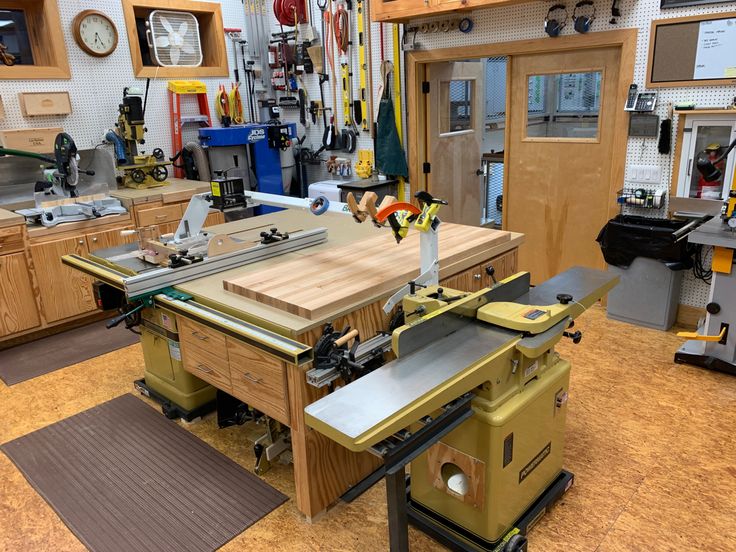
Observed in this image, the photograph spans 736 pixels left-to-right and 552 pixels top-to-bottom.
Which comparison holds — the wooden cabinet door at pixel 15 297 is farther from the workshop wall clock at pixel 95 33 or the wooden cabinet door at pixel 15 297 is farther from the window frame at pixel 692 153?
the window frame at pixel 692 153

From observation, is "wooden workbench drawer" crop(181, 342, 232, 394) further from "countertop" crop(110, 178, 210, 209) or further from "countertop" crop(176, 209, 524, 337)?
"countertop" crop(110, 178, 210, 209)

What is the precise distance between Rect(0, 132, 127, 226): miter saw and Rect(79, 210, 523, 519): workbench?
1.87 meters

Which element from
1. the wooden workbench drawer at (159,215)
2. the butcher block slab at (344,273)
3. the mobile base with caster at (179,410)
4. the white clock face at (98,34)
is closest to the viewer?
the butcher block slab at (344,273)

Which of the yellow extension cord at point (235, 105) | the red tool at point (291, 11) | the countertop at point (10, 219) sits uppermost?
the red tool at point (291, 11)

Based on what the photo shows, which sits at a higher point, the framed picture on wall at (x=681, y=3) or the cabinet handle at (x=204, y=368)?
the framed picture on wall at (x=681, y=3)

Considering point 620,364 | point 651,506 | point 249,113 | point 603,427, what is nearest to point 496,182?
point 249,113

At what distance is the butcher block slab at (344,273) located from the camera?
212cm

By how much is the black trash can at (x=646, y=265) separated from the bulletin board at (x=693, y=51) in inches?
36.0

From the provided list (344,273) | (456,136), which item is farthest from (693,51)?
(344,273)

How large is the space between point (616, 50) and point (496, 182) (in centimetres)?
325

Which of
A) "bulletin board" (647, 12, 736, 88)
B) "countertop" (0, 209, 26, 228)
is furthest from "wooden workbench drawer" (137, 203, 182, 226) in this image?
"bulletin board" (647, 12, 736, 88)

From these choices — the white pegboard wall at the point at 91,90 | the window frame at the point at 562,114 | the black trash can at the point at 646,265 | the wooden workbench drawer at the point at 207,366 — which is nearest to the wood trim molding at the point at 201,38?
the white pegboard wall at the point at 91,90

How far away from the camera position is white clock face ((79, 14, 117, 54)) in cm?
476

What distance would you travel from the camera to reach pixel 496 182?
23.3 feet
